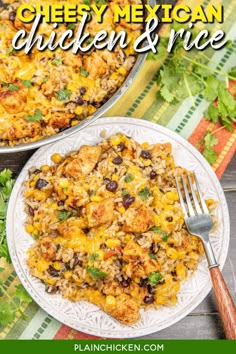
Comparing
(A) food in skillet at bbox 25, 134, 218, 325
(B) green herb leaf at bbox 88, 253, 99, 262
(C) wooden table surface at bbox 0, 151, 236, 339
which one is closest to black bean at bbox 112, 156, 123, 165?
(A) food in skillet at bbox 25, 134, 218, 325

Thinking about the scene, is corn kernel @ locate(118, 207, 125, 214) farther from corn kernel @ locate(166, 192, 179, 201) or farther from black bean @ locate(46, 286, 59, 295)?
black bean @ locate(46, 286, 59, 295)

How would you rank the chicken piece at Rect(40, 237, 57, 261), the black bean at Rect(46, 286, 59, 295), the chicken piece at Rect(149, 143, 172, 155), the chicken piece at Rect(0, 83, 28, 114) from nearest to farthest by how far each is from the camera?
the chicken piece at Rect(0, 83, 28, 114) < the chicken piece at Rect(40, 237, 57, 261) < the black bean at Rect(46, 286, 59, 295) < the chicken piece at Rect(149, 143, 172, 155)

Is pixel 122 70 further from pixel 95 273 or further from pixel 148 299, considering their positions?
pixel 148 299

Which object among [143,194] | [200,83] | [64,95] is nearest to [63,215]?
[143,194]

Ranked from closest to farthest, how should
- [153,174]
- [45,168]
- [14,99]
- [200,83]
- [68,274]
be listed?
[14,99]
[68,274]
[153,174]
[45,168]
[200,83]

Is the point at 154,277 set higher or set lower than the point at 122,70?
lower
